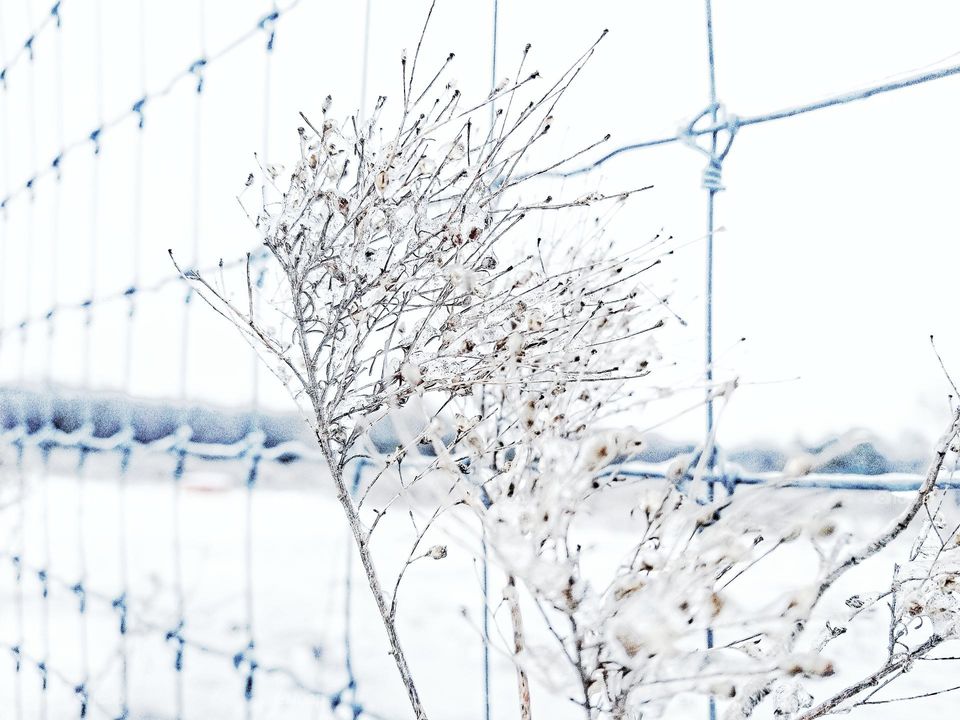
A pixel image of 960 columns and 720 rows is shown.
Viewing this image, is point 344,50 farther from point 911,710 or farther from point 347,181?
point 911,710

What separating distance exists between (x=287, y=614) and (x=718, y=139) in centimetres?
185

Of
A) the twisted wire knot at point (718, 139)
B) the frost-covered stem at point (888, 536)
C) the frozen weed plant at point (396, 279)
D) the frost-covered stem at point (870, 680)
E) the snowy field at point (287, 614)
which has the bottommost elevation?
the snowy field at point (287, 614)

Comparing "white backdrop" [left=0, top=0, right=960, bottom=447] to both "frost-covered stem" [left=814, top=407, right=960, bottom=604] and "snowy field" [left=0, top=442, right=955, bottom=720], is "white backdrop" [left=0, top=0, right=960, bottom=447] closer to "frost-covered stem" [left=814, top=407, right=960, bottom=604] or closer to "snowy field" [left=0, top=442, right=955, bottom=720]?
"snowy field" [left=0, top=442, right=955, bottom=720]

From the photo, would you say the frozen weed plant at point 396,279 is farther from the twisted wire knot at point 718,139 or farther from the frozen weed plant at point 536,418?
the twisted wire knot at point 718,139

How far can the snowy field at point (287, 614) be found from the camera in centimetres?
79

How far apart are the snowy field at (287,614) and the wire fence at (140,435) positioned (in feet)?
0.05

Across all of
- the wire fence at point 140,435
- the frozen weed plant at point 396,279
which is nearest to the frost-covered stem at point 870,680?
the wire fence at point 140,435

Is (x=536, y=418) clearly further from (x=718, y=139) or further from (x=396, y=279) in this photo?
(x=718, y=139)

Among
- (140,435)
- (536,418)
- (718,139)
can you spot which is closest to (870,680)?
(536,418)

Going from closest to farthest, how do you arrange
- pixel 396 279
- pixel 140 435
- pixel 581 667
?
pixel 581 667 → pixel 396 279 → pixel 140 435

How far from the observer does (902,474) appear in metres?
0.67

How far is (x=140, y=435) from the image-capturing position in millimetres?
1689

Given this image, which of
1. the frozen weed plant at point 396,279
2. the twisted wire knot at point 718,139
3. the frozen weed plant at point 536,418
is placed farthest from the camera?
the twisted wire knot at point 718,139

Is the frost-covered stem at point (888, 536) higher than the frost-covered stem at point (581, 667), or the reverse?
the frost-covered stem at point (888, 536)
